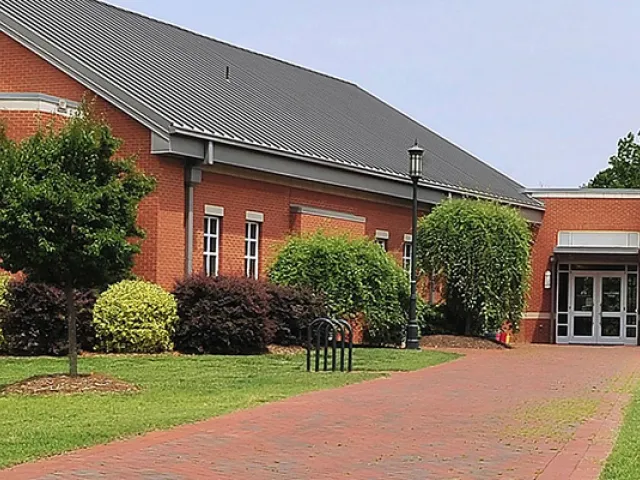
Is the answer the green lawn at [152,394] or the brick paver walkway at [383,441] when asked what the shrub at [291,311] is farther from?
the brick paver walkway at [383,441]

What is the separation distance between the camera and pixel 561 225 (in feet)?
139

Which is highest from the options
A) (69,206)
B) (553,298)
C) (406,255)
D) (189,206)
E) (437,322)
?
(189,206)

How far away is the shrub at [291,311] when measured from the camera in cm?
2531

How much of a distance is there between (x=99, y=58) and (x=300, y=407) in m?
15.1

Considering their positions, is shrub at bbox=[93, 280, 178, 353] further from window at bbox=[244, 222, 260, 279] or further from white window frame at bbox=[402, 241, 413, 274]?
white window frame at bbox=[402, 241, 413, 274]

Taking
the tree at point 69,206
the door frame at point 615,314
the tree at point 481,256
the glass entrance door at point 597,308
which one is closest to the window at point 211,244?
the tree at point 481,256

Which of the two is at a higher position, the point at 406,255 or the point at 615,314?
the point at 406,255

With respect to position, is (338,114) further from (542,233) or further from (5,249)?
(5,249)

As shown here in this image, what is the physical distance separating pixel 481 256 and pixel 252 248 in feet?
21.5

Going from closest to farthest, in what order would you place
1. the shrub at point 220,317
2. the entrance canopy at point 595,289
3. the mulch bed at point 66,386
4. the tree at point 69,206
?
the mulch bed at point 66,386 → the tree at point 69,206 → the shrub at point 220,317 → the entrance canopy at point 595,289

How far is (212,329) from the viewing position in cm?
2369

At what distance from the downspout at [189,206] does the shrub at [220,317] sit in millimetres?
2047

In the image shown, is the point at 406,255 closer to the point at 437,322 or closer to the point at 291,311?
the point at 437,322

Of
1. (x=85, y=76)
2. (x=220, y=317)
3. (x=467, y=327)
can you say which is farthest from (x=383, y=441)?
(x=467, y=327)
